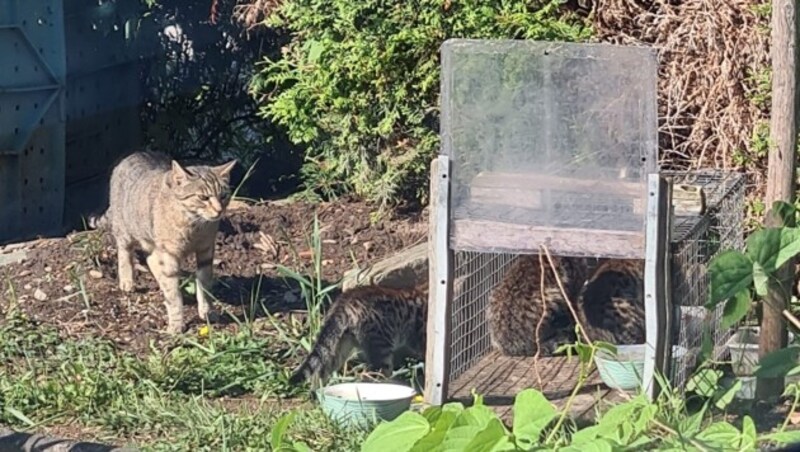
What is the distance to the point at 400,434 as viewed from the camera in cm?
439

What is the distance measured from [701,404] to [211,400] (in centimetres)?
218

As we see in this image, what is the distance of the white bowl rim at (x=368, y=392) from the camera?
6.17 metres

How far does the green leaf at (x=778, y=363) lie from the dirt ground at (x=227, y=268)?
117 inches

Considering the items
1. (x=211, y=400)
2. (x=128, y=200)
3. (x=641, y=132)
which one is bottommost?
(x=211, y=400)

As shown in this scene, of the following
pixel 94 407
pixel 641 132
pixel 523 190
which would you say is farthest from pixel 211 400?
pixel 641 132

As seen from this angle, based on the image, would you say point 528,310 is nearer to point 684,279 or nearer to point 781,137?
point 684,279

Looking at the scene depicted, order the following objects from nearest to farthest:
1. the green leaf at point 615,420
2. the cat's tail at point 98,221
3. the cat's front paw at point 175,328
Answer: the green leaf at point 615,420, the cat's front paw at point 175,328, the cat's tail at point 98,221

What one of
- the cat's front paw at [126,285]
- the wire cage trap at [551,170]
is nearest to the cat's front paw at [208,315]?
the cat's front paw at [126,285]

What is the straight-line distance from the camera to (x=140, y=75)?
36.4 ft

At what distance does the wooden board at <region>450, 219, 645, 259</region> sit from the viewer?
5.77 metres

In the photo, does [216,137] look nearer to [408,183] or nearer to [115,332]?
[408,183]

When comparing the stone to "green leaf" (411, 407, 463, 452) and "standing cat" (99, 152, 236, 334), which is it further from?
"green leaf" (411, 407, 463, 452)

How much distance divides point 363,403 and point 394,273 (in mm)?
1962

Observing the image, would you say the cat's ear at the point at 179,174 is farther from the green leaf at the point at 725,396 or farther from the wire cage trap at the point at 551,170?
the green leaf at the point at 725,396
